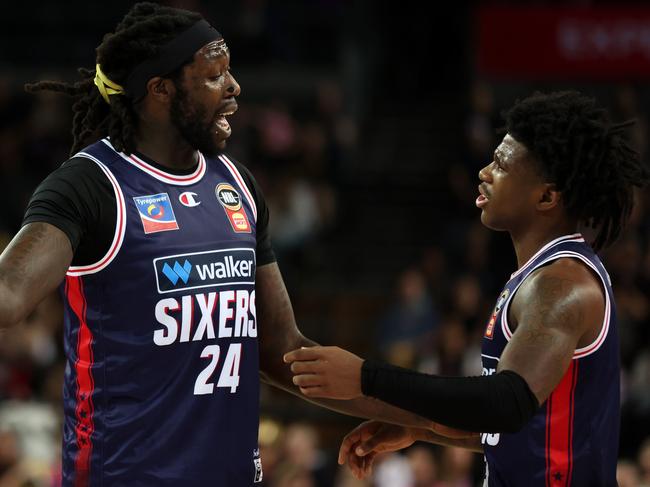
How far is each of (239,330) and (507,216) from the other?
1.01 m

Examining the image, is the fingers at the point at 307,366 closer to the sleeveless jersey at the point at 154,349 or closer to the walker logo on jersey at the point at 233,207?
the sleeveless jersey at the point at 154,349

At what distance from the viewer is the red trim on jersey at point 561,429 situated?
396cm

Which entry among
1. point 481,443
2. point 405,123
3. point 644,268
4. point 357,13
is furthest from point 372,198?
point 481,443

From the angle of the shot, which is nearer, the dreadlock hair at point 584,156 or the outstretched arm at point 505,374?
the outstretched arm at point 505,374

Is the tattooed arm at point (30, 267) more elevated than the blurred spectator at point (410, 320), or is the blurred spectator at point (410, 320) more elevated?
the tattooed arm at point (30, 267)

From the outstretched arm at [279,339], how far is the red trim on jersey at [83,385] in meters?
0.75

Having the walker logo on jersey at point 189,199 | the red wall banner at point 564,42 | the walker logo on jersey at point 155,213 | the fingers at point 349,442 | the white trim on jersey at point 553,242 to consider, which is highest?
the red wall banner at point 564,42

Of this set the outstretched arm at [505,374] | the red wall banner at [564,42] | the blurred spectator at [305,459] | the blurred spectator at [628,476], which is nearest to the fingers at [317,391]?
the outstretched arm at [505,374]

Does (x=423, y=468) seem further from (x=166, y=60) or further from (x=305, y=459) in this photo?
(x=166, y=60)

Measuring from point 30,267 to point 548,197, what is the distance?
5.65ft

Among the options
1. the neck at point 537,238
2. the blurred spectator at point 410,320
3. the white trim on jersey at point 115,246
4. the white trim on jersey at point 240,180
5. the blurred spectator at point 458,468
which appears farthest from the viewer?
the blurred spectator at point 410,320

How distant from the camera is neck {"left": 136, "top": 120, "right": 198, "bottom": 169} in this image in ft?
14.1

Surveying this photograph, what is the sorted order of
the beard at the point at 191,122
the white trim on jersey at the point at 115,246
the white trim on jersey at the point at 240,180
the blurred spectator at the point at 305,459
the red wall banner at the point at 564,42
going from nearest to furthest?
1. the white trim on jersey at the point at 115,246
2. the beard at the point at 191,122
3. the white trim on jersey at the point at 240,180
4. the blurred spectator at the point at 305,459
5. the red wall banner at the point at 564,42

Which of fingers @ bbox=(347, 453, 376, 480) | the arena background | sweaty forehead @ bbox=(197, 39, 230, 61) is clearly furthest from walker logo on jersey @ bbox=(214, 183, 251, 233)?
the arena background
